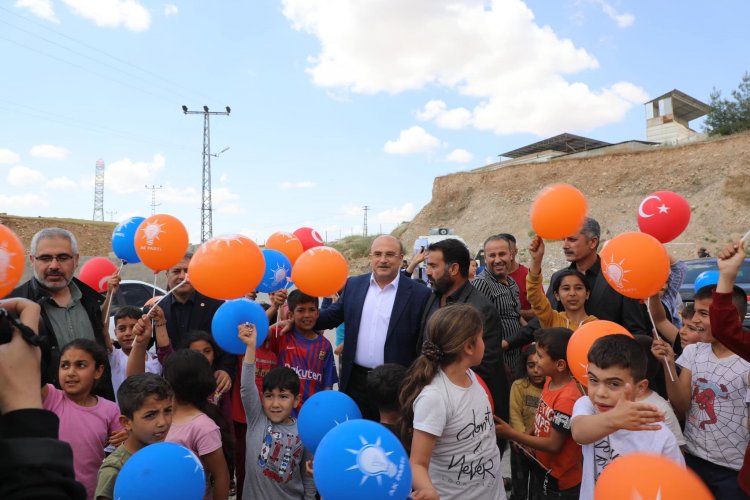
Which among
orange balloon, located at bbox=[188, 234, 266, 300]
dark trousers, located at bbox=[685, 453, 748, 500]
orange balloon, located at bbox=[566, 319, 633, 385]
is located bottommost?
dark trousers, located at bbox=[685, 453, 748, 500]

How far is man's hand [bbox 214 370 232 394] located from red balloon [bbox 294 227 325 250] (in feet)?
7.43

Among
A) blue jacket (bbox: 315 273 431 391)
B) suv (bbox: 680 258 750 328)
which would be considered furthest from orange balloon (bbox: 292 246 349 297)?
suv (bbox: 680 258 750 328)

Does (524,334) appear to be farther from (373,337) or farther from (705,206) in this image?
(705,206)

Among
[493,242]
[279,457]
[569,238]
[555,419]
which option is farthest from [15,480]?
[493,242]

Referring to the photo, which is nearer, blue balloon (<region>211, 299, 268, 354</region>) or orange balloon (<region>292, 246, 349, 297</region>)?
blue balloon (<region>211, 299, 268, 354</region>)

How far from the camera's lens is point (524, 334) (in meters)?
3.84

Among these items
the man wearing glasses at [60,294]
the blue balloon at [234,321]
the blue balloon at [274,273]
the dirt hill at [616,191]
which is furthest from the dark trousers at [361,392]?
the dirt hill at [616,191]

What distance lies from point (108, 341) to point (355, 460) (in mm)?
2602

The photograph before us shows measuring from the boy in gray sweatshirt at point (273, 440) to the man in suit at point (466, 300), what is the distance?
1097 millimetres

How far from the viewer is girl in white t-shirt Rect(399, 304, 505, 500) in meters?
2.22

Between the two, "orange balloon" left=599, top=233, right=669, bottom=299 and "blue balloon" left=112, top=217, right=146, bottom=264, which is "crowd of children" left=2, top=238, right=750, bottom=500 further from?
"blue balloon" left=112, top=217, right=146, bottom=264

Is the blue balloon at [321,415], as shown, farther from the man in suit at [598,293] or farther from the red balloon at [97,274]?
the red balloon at [97,274]

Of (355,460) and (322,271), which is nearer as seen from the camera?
(355,460)

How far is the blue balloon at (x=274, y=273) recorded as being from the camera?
13.4 feet
